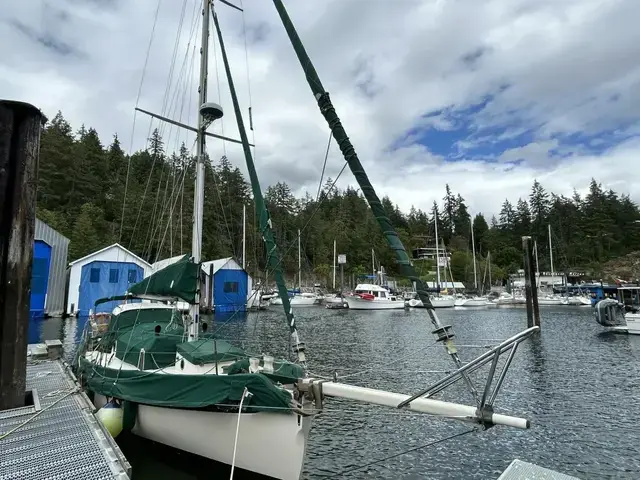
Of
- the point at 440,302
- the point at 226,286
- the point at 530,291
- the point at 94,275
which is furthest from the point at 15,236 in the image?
the point at 440,302

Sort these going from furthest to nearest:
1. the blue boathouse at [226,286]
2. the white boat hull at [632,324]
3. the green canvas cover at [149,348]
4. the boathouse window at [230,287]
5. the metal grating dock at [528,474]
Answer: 1. the boathouse window at [230,287]
2. the blue boathouse at [226,286]
3. the white boat hull at [632,324]
4. the green canvas cover at [149,348]
5. the metal grating dock at [528,474]

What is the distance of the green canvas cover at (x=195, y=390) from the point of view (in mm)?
5652

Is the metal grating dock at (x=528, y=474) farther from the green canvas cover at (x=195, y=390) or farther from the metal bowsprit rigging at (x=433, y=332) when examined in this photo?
the green canvas cover at (x=195, y=390)

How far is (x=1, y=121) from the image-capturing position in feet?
19.8

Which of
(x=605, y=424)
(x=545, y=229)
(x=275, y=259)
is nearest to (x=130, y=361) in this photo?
(x=275, y=259)

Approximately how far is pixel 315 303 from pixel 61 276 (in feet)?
127

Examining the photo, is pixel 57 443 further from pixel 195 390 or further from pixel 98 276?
pixel 98 276

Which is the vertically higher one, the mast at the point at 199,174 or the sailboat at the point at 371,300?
the mast at the point at 199,174

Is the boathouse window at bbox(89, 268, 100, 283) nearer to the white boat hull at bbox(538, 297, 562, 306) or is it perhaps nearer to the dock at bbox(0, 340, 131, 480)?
the dock at bbox(0, 340, 131, 480)

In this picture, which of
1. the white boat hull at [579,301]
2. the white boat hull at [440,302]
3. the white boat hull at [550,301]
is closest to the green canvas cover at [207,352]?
the white boat hull at [440,302]

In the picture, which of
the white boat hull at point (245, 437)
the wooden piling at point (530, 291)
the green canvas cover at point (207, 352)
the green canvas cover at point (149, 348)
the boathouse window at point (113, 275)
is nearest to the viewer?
the white boat hull at point (245, 437)

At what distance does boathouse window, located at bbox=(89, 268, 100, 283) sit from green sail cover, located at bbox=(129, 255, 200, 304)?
32.7 m

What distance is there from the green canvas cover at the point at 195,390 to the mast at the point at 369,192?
2.59 metres

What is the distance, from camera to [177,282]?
880cm
